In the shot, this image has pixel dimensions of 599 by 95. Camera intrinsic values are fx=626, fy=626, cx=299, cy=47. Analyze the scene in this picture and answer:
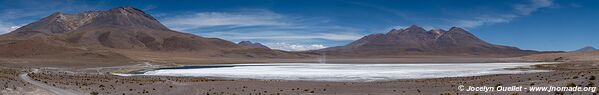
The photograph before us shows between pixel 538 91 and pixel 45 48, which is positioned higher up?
pixel 45 48

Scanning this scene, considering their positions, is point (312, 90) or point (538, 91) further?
point (312, 90)

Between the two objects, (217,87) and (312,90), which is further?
(217,87)

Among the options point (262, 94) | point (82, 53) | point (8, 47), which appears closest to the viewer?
point (262, 94)

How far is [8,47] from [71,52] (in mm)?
18056

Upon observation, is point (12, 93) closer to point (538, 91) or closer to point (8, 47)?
point (538, 91)

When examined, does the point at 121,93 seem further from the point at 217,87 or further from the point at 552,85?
the point at 552,85

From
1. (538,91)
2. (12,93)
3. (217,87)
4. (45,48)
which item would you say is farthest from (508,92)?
(45,48)

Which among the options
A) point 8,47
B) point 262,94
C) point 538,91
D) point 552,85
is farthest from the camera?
point 8,47

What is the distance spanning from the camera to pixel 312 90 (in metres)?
34.2

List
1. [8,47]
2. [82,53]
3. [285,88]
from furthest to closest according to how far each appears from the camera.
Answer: [8,47]
[82,53]
[285,88]

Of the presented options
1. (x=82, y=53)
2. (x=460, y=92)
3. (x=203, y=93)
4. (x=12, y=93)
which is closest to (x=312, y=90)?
(x=203, y=93)

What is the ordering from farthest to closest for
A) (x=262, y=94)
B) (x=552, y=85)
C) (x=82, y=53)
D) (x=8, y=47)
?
1. (x=8, y=47)
2. (x=82, y=53)
3. (x=262, y=94)
4. (x=552, y=85)

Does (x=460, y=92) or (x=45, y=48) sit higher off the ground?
(x=45, y=48)

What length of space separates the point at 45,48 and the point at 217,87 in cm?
12724
